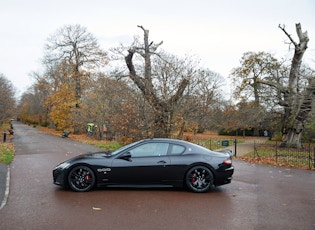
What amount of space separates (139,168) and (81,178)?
4.53ft

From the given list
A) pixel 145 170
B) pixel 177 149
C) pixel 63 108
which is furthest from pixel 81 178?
pixel 63 108

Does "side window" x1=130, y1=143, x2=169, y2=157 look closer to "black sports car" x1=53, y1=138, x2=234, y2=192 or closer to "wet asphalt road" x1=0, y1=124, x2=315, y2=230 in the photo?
"black sports car" x1=53, y1=138, x2=234, y2=192

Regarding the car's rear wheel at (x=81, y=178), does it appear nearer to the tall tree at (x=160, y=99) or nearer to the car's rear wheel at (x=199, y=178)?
the car's rear wheel at (x=199, y=178)

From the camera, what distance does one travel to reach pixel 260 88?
88.1 ft

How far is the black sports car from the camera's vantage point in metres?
7.38

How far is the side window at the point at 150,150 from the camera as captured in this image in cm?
761

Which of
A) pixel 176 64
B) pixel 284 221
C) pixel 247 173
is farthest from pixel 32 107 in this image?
pixel 284 221

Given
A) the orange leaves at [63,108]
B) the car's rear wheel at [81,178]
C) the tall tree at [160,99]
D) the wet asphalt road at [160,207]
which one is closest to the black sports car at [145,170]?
the car's rear wheel at [81,178]

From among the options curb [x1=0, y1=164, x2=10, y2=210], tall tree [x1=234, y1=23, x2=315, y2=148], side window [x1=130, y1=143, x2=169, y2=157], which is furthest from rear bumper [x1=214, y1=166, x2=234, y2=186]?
tall tree [x1=234, y1=23, x2=315, y2=148]

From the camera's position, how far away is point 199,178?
7504 mm

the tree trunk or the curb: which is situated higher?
the tree trunk

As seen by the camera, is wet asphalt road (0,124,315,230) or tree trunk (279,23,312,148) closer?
wet asphalt road (0,124,315,230)

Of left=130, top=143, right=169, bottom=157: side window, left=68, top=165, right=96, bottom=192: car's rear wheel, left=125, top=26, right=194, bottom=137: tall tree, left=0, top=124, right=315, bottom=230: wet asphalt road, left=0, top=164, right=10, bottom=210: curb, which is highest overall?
left=125, top=26, right=194, bottom=137: tall tree

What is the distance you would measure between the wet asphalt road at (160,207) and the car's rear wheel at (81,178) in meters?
0.24
